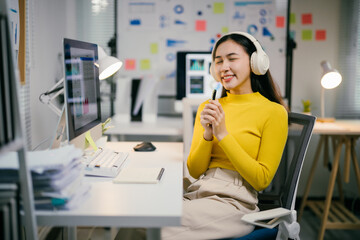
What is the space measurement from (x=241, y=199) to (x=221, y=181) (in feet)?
0.34

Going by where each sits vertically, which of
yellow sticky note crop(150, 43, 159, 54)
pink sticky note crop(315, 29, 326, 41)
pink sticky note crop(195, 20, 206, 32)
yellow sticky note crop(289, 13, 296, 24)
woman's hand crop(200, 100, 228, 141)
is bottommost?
woman's hand crop(200, 100, 228, 141)

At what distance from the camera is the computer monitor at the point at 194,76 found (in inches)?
98.7

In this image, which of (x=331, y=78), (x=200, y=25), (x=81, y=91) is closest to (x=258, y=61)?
(x=81, y=91)

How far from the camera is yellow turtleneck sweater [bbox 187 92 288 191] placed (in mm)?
1207

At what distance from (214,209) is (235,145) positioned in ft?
0.79

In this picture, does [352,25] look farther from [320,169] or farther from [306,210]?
[306,210]

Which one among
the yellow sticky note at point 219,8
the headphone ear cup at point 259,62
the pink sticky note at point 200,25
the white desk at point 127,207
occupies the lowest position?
the white desk at point 127,207

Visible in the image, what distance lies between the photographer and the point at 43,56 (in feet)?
6.85

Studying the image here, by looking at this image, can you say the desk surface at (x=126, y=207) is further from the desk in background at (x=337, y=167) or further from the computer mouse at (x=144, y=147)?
the desk in background at (x=337, y=167)

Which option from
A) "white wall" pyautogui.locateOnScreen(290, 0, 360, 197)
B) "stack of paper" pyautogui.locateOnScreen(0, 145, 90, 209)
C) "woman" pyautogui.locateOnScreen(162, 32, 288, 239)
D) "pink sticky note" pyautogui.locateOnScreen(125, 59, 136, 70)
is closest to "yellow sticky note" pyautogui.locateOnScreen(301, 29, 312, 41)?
"white wall" pyautogui.locateOnScreen(290, 0, 360, 197)

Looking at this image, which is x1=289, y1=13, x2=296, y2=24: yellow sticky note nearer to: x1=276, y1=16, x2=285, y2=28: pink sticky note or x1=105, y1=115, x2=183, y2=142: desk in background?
x1=276, y1=16, x2=285, y2=28: pink sticky note

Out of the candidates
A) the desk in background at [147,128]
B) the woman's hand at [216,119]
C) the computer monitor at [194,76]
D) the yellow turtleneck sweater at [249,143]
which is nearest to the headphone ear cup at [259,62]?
the yellow turtleneck sweater at [249,143]

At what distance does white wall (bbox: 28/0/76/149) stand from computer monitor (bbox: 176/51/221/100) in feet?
2.89

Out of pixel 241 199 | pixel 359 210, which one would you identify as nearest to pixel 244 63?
pixel 241 199
